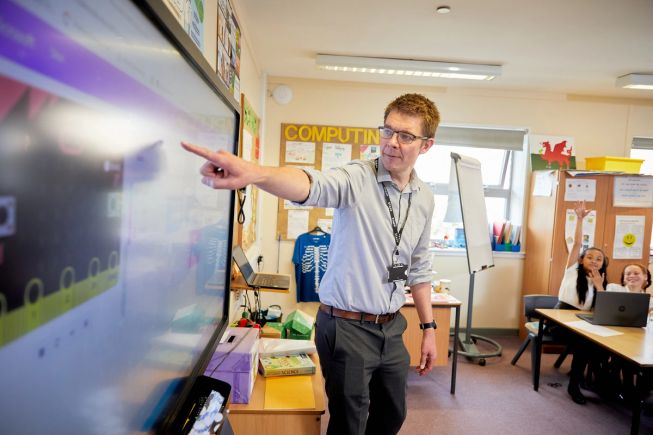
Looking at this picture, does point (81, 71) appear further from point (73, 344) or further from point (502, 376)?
point (502, 376)

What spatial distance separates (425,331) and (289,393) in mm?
704

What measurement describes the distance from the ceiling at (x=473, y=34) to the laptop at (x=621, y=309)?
185cm

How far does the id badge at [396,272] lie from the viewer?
161cm

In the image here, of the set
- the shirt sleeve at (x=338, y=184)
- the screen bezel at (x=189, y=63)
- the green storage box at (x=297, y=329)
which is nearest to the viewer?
the screen bezel at (x=189, y=63)

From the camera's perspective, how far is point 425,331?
1.90 metres

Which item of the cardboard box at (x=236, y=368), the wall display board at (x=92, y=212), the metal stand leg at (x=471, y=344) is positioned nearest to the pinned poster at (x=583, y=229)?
the metal stand leg at (x=471, y=344)

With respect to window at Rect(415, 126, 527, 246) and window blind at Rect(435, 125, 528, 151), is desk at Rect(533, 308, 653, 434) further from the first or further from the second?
window blind at Rect(435, 125, 528, 151)

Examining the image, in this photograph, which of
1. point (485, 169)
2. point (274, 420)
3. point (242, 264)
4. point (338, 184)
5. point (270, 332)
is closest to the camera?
point (338, 184)

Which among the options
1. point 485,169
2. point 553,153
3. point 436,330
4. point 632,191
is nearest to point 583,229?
point 632,191

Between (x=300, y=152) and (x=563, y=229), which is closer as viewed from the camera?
(x=563, y=229)

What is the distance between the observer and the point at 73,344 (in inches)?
17.5

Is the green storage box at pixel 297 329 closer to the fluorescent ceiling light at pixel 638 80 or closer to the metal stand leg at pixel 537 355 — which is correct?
the metal stand leg at pixel 537 355

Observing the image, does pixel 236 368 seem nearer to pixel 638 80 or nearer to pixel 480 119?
pixel 480 119

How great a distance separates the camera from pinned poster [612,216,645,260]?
4.20 metres
